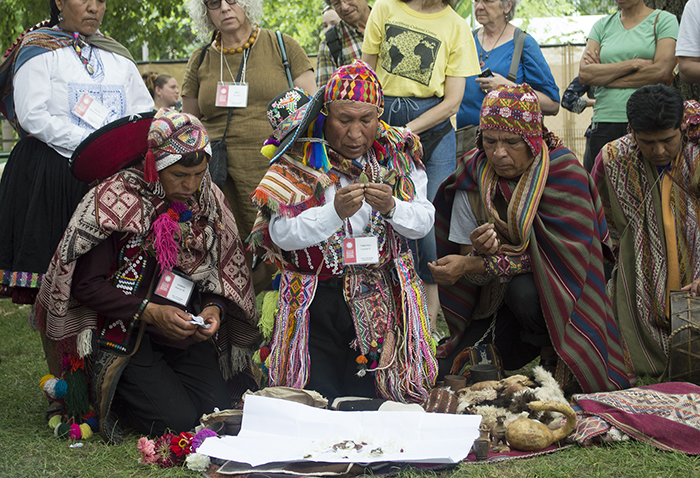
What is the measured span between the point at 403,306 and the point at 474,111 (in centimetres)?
198

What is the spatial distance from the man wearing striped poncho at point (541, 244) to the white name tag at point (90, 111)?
6.61 feet

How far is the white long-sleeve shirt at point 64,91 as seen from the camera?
11.5 feet

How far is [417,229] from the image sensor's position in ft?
10.9

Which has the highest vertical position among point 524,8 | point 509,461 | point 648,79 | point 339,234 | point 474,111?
point 524,8

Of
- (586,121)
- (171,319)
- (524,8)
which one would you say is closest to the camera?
(171,319)

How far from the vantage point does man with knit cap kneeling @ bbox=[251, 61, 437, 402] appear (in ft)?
10.7

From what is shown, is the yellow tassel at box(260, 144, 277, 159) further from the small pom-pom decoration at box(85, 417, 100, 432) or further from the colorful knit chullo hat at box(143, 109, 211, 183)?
the small pom-pom decoration at box(85, 417, 100, 432)

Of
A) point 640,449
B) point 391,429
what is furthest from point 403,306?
point 640,449

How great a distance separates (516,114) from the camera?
3447 mm

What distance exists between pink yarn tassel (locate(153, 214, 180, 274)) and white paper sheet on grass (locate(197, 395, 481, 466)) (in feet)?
2.49

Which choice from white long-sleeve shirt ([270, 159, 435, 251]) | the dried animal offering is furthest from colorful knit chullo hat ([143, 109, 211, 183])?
the dried animal offering

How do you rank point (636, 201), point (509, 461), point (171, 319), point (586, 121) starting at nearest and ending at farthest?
point (509, 461) → point (171, 319) → point (636, 201) → point (586, 121)

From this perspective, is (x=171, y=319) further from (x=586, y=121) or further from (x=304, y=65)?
(x=586, y=121)

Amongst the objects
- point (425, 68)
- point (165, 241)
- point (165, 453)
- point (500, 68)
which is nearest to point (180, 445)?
point (165, 453)
